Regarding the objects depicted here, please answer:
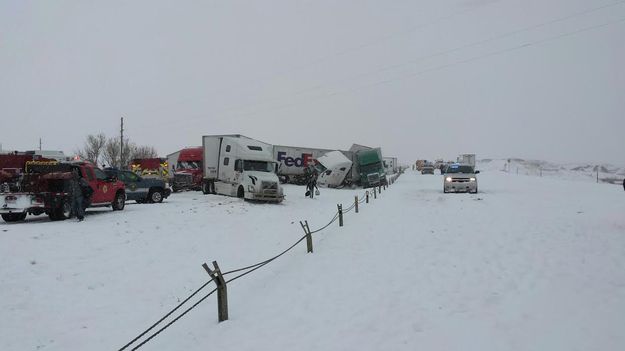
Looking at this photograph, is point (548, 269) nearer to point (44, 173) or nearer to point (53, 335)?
point (53, 335)

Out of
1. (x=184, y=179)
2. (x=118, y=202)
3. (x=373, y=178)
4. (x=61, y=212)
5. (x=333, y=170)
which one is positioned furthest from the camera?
(x=373, y=178)

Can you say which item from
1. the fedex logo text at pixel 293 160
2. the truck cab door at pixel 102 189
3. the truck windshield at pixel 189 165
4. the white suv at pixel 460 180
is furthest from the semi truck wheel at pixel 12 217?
the fedex logo text at pixel 293 160

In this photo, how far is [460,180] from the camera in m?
28.0

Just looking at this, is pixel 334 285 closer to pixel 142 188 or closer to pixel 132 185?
pixel 132 185

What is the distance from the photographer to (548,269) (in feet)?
28.1

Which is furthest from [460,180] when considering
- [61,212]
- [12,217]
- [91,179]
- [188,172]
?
[12,217]

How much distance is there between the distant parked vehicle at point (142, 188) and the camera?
2244 cm

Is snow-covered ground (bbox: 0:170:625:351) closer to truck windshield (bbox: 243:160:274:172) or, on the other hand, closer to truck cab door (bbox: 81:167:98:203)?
truck cab door (bbox: 81:167:98:203)

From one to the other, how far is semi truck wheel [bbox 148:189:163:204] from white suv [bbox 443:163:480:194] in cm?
1751

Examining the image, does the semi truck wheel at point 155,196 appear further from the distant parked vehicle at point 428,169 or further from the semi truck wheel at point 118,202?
the distant parked vehicle at point 428,169

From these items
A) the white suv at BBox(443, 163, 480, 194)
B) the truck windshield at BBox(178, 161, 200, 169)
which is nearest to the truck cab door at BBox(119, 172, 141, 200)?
the truck windshield at BBox(178, 161, 200, 169)

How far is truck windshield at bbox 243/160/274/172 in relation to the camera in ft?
80.9

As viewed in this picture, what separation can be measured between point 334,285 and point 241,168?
675 inches

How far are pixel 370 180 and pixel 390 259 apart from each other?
2792 centimetres
